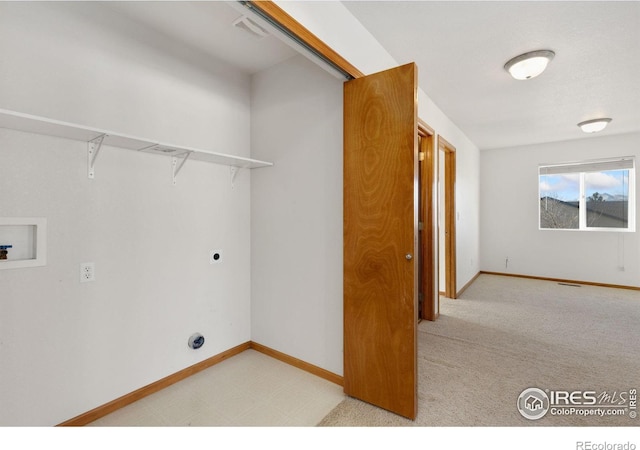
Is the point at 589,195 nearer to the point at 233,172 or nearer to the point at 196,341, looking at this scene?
the point at 233,172

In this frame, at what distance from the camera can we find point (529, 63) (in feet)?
7.96

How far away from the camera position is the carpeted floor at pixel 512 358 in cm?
179

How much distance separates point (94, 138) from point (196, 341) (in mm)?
1567

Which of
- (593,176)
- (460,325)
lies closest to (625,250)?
(593,176)

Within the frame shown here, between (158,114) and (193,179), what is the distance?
0.51 meters

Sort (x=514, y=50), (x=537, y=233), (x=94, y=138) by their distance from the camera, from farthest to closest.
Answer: (x=537, y=233), (x=514, y=50), (x=94, y=138)

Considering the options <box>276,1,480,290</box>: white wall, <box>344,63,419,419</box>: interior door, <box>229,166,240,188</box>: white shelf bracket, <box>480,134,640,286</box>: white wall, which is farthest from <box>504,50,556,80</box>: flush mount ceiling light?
<box>480,134,640,286</box>: white wall

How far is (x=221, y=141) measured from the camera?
8.24 feet

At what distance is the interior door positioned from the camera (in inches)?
68.4

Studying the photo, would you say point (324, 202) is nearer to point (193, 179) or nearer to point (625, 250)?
point (193, 179)

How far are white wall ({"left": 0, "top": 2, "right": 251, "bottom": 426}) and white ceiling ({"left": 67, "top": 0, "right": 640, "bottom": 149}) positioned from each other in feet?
0.85

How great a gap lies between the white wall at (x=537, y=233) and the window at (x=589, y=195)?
0.46 ft

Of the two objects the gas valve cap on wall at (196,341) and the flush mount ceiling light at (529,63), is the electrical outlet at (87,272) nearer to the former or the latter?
the gas valve cap on wall at (196,341)
